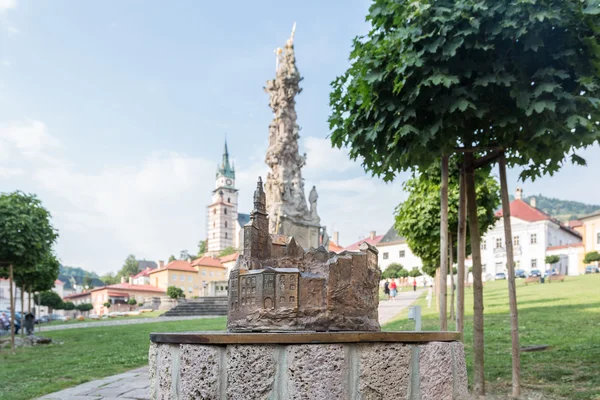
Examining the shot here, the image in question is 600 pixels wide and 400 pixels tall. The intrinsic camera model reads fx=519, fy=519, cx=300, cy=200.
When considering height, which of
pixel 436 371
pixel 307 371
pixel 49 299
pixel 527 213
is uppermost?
pixel 527 213

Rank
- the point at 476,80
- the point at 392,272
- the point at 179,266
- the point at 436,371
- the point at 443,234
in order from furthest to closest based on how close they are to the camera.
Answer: the point at 179,266
the point at 392,272
the point at 443,234
the point at 476,80
the point at 436,371

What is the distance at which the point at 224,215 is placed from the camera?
113375mm

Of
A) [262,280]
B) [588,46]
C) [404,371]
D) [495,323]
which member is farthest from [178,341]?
[495,323]

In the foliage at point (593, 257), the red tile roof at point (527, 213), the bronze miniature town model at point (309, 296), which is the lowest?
the foliage at point (593, 257)

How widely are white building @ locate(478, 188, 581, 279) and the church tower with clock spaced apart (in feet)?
183

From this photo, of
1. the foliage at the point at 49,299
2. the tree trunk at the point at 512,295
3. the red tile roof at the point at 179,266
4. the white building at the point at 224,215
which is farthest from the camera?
the white building at the point at 224,215

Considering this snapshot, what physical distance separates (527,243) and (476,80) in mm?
63600

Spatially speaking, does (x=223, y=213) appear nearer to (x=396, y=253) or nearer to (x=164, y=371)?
(x=396, y=253)

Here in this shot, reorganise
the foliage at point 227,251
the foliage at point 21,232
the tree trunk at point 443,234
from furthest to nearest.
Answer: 1. the foliage at point 227,251
2. the foliage at point 21,232
3. the tree trunk at point 443,234

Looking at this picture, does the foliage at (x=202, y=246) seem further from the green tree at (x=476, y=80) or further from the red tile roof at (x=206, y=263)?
the green tree at (x=476, y=80)

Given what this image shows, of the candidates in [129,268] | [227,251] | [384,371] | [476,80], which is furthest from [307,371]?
[129,268]

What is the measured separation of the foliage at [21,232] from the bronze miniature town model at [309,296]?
1106cm

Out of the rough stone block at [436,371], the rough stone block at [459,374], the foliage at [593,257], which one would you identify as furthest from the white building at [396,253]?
the rough stone block at [436,371]

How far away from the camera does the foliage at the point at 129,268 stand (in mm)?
112000
